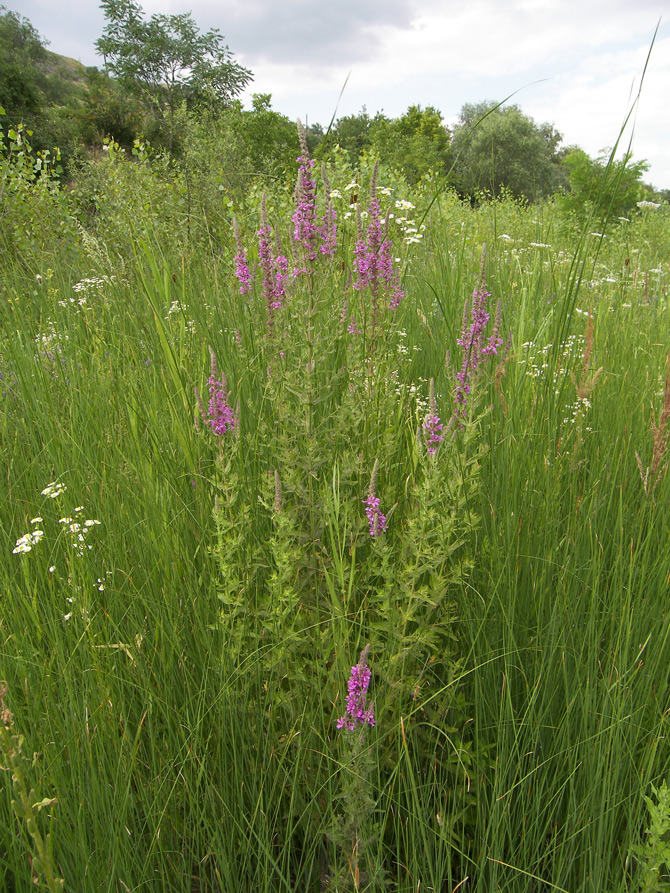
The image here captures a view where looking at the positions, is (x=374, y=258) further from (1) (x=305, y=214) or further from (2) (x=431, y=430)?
(2) (x=431, y=430)

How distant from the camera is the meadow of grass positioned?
3.69 feet

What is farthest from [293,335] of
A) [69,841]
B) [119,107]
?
[119,107]

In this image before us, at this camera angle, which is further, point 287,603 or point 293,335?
point 293,335

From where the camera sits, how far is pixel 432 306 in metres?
3.65

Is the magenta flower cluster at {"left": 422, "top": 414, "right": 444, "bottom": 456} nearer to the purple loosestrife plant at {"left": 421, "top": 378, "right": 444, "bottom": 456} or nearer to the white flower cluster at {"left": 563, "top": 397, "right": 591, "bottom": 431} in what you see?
the purple loosestrife plant at {"left": 421, "top": 378, "right": 444, "bottom": 456}

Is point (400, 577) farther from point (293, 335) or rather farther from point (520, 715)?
point (293, 335)

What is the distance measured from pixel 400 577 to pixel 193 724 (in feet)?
1.96

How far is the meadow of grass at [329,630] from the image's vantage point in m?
1.13

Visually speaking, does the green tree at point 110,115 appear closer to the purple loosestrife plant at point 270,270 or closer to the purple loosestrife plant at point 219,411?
the purple loosestrife plant at point 270,270

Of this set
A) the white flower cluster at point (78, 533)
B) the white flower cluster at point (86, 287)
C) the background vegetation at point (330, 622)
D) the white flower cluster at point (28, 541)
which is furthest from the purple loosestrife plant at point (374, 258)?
the white flower cluster at point (86, 287)

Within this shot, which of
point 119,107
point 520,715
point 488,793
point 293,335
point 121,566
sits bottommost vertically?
point 488,793

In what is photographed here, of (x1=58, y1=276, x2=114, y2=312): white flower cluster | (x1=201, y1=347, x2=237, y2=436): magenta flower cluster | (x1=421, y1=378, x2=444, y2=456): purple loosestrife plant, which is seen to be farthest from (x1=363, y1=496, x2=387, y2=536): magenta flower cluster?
(x1=58, y1=276, x2=114, y2=312): white flower cluster

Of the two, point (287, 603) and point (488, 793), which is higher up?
point (287, 603)

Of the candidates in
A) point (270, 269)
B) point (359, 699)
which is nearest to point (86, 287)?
point (270, 269)
